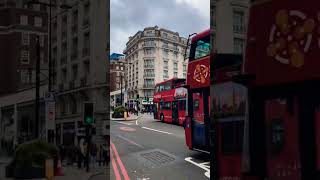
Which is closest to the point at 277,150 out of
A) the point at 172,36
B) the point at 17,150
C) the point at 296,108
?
the point at 296,108

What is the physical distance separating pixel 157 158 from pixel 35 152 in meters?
0.61

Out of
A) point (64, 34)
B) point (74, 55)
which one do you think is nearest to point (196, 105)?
point (74, 55)

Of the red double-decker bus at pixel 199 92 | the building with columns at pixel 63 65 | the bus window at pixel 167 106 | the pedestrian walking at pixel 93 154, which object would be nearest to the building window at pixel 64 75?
the building with columns at pixel 63 65

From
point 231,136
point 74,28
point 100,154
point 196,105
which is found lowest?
point 100,154

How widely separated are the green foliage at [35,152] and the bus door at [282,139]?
3.16 feet

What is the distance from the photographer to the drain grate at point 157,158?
162 cm

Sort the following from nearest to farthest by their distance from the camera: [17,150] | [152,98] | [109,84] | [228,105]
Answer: [228,105], [109,84], [152,98], [17,150]

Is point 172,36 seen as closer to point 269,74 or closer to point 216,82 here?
point 216,82

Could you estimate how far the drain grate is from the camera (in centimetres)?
162

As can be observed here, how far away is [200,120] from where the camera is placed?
1.47 metres

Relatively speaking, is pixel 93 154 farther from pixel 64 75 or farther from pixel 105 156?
pixel 64 75

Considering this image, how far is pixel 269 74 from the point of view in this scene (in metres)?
1.13

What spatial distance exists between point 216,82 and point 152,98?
0.48 metres

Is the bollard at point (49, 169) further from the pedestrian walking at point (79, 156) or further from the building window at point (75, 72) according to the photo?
the building window at point (75, 72)
